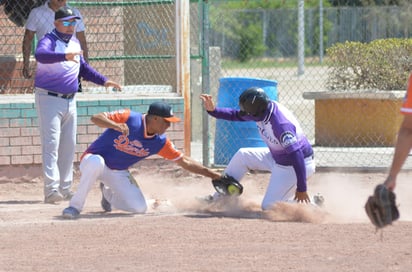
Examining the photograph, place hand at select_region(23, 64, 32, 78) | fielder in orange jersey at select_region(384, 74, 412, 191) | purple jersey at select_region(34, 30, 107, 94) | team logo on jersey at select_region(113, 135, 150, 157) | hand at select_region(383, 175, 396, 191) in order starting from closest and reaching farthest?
1. fielder in orange jersey at select_region(384, 74, 412, 191)
2. hand at select_region(383, 175, 396, 191)
3. team logo on jersey at select_region(113, 135, 150, 157)
4. purple jersey at select_region(34, 30, 107, 94)
5. hand at select_region(23, 64, 32, 78)

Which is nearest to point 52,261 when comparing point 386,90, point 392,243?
point 392,243

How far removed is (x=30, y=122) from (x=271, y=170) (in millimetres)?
3102

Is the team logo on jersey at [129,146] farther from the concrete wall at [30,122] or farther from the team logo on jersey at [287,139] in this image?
the concrete wall at [30,122]

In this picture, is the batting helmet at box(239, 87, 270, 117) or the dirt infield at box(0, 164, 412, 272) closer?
the dirt infield at box(0, 164, 412, 272)

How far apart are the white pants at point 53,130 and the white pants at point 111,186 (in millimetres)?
803

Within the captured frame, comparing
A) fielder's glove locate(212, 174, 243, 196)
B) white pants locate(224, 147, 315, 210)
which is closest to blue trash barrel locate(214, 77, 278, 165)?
white pants locate(224, 147, 315, 210)

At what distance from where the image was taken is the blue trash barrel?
10.9m

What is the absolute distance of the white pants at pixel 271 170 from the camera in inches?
331

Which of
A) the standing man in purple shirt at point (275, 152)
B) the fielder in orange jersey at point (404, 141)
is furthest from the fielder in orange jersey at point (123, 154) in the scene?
the fielder in orange jersey at point (404, 141)

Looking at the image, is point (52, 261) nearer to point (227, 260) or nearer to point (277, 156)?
point (227, 260)

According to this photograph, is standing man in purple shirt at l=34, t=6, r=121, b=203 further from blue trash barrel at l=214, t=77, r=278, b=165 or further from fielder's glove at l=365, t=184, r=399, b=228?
fielder's glove at l=365, t=184, r=399, b=228

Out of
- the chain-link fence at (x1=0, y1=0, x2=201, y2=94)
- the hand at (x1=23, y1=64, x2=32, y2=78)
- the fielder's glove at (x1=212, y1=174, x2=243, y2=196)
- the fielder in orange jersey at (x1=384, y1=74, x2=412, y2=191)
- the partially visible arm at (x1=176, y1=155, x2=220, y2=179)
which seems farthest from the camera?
the chain-link fence at (x1=0, y1=0, x2=201, y2=94)

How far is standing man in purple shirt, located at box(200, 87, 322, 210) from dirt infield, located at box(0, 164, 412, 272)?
250 mm

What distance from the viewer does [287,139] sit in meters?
8.08
